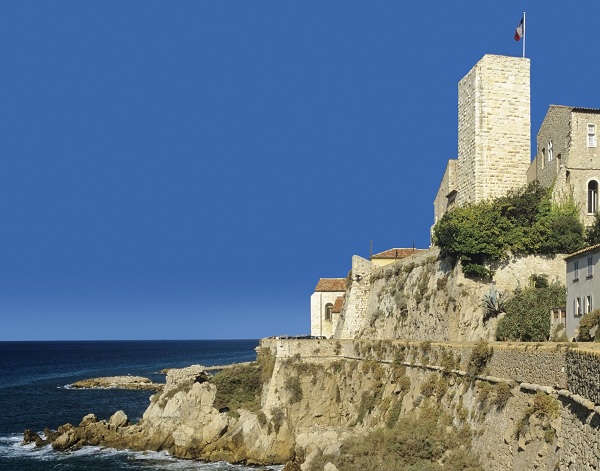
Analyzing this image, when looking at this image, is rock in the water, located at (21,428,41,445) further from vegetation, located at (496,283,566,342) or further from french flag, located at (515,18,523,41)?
french flag, located at (515,18,523,41)

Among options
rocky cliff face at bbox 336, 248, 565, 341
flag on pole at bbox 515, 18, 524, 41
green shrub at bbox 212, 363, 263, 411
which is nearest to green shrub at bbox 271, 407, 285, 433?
green shrub at bbox 212, 363, 263, 411

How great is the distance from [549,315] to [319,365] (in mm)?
15158

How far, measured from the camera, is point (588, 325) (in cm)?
2403

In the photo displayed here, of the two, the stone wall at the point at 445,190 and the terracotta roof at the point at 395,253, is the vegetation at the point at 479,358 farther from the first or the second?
the terracotta roof at the point at 395,253

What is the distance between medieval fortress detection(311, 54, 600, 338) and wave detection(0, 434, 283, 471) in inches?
705

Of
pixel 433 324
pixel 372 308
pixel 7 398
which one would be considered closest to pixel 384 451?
pixel 433 324

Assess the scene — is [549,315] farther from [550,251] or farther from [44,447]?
[44,447]

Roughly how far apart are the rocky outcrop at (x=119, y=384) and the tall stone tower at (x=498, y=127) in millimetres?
49694

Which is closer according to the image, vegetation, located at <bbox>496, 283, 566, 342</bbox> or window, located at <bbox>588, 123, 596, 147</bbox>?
vegetation, located at <bbox>496, 283, 566, 342</bbox>

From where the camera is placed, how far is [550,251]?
34375 millimetres

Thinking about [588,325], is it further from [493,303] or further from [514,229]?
[514,229]

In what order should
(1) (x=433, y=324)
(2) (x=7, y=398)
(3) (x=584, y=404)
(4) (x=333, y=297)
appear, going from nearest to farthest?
(3) (x=584, y=404) → (1) (x=433, y=324) → (4) (x=333, y=297) → (2) (x=7, y=398)

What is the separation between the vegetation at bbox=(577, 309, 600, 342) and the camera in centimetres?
2380

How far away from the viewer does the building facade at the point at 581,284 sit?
81.5 ft
